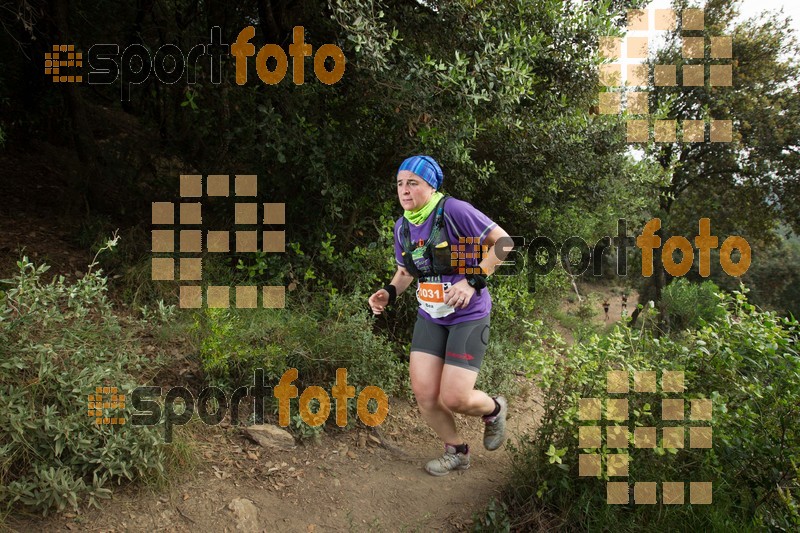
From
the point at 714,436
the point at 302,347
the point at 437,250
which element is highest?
the point at 437,250

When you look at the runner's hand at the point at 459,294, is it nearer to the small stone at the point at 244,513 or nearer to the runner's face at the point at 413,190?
the runner's face at the point at 413,190

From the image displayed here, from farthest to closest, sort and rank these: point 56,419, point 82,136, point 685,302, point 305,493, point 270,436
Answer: point 685,302
point 82,136
point 270,436
point 305,493
point 56,419

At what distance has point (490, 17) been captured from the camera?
219 inches

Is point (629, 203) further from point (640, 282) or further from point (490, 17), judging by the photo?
point (640, 282)

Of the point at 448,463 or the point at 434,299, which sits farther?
the point at 448,463

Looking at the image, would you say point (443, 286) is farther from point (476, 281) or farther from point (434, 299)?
point (476, 281)

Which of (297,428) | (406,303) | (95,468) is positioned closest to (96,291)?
(95,468)

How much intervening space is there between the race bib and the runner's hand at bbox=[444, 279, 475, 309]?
120 millimetres

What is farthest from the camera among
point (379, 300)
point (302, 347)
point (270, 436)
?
point (302, 347)

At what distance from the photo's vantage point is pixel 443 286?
3.73m

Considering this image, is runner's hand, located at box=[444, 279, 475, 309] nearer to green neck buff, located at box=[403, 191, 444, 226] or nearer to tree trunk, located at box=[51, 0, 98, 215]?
green neck buff, located at box=[403, 191, 444, 226]

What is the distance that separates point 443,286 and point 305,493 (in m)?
1.86

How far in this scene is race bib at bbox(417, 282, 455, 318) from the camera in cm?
373

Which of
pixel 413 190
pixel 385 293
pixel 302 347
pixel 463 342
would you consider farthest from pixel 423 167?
pixel 302 347
